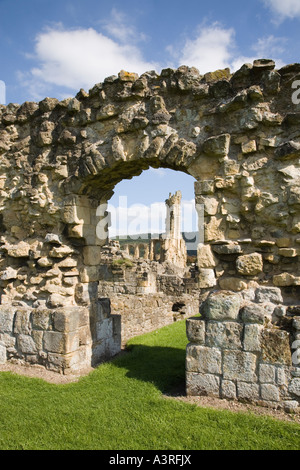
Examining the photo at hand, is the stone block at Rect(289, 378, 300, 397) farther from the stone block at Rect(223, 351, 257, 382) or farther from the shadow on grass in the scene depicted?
the shadow on grass

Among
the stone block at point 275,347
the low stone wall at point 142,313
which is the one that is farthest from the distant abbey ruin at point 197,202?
the low stone wall at point 142,313

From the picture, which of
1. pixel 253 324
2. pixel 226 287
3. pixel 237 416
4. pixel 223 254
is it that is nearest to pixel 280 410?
pixel 237 416

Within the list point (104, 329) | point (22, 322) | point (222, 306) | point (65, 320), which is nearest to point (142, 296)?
point (104, 329)

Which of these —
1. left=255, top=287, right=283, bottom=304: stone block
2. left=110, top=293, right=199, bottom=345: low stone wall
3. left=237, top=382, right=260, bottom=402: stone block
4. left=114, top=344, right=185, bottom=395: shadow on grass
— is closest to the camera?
left=237, top=382, right=260, bottom=402: stone block

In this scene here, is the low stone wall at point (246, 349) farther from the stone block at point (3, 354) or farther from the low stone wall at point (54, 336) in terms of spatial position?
the stone block at point (3, 354)

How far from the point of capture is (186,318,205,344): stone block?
4.61 meters

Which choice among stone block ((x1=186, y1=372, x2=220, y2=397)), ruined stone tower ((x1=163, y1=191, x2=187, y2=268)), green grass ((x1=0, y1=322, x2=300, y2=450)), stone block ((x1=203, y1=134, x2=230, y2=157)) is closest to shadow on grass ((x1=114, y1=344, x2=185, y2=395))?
green grass ((x1=0, y1=322, x2=300, y2=450))

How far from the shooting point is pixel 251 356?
14.1ft

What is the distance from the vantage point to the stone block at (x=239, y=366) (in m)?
4.28

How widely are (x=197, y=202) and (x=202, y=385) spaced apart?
8.28 ft

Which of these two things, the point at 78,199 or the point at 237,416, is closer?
the point at 237,416

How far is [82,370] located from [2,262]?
2747mm

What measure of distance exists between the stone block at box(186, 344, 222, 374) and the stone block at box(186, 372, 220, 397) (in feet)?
0.21
